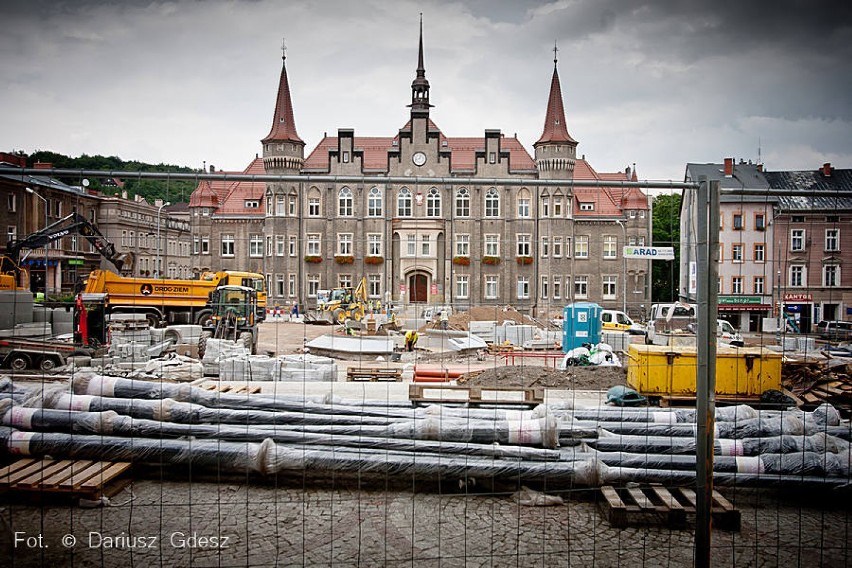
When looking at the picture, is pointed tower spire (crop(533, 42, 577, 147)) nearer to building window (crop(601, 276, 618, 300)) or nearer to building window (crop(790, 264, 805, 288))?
building window (crop(601, 276, 618, 300))

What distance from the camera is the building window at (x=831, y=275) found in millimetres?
6027

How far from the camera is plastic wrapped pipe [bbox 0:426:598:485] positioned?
251 inches

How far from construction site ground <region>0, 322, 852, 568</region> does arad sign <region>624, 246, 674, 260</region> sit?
2.13m

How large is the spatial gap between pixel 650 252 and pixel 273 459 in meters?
4.34

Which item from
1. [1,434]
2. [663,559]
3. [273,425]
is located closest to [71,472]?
[1,434]

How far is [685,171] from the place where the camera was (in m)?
43.0

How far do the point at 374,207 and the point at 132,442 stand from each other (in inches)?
1483

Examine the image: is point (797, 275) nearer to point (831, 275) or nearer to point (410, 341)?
point (831, 275)

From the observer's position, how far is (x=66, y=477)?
628cm

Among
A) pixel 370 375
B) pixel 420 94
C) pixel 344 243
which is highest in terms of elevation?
pixel 420 94

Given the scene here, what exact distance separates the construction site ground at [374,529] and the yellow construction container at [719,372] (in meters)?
4.59

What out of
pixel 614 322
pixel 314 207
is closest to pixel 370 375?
pixel 614 322

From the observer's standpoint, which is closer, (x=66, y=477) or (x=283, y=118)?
(x=66, y=477)

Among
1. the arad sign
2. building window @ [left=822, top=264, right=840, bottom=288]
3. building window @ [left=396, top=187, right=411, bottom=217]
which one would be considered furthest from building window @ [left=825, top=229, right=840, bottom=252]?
building window @ [left=396, top=187, right=411, bottom=217]
